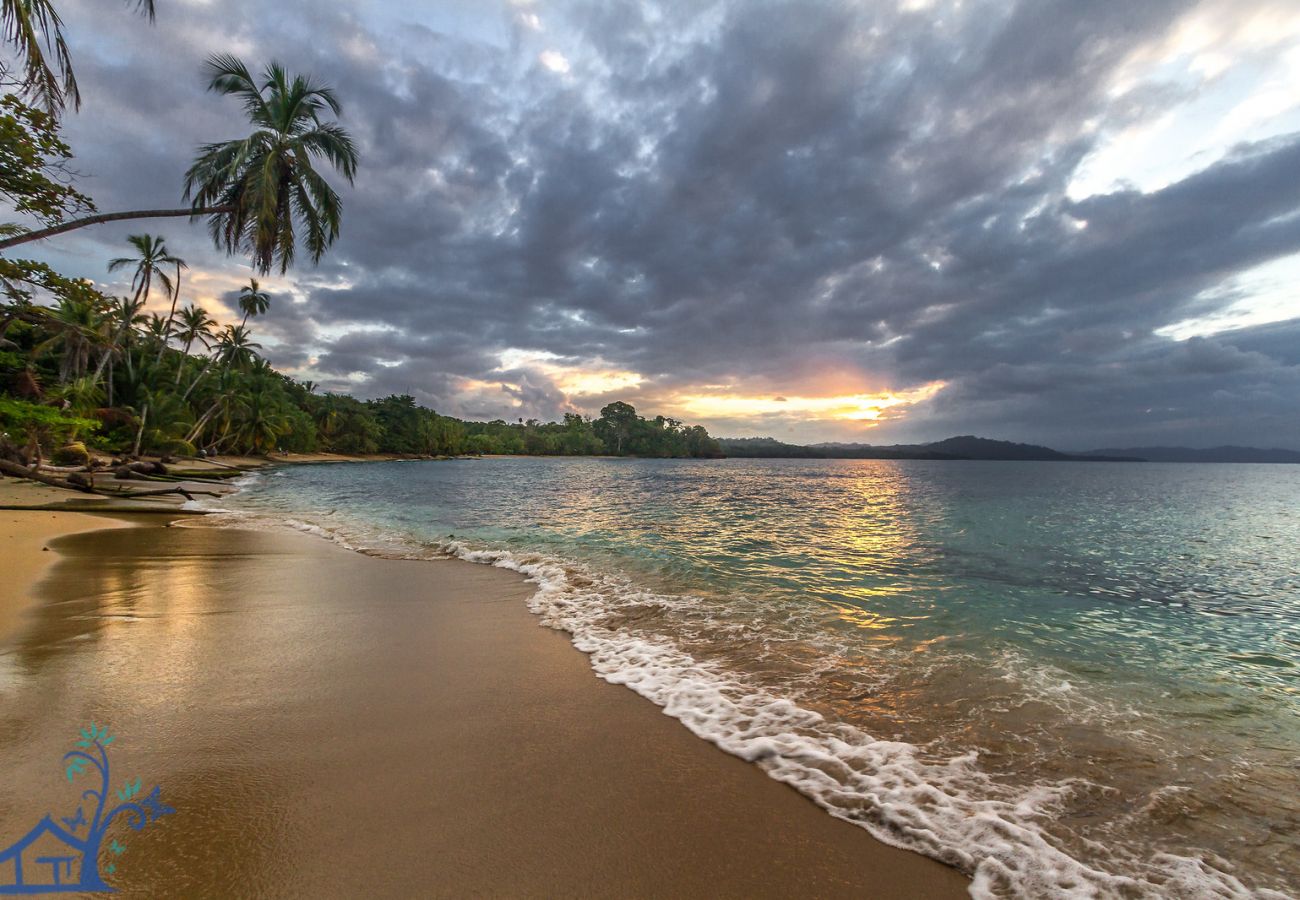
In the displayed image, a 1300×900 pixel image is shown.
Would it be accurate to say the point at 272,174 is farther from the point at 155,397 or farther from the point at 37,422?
the point at 155,397

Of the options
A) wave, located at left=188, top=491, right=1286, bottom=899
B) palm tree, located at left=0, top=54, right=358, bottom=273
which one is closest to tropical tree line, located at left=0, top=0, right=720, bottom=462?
palm tree, located at left=0, top=54, right=358, bottom=273

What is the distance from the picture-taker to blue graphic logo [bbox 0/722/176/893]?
221cm

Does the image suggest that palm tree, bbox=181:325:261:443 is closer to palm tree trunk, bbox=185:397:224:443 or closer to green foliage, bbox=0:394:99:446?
palm tree trunk, bbox=185:397:224:443

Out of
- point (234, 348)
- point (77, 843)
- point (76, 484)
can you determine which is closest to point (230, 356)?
point (234, 348)

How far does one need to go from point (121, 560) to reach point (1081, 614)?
17.2 meters

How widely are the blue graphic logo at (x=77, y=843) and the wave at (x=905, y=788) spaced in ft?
11.1

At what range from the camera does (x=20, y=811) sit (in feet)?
8.45

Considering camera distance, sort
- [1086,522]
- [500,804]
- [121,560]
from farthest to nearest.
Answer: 1. [1086,522]
2. [121,560]
3. [500,804]

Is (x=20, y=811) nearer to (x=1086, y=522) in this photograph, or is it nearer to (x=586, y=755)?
(x=586, y=755)

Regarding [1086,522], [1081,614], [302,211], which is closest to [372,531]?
[302,211]

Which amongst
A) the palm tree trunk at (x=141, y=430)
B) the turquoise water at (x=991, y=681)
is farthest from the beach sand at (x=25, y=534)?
the palm tree trunk at (x=141, y=430)

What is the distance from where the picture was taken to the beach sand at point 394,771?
2.47 metres

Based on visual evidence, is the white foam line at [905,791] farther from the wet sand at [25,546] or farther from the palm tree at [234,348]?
the palm tree at [234,348]

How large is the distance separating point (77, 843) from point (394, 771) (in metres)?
1.40
